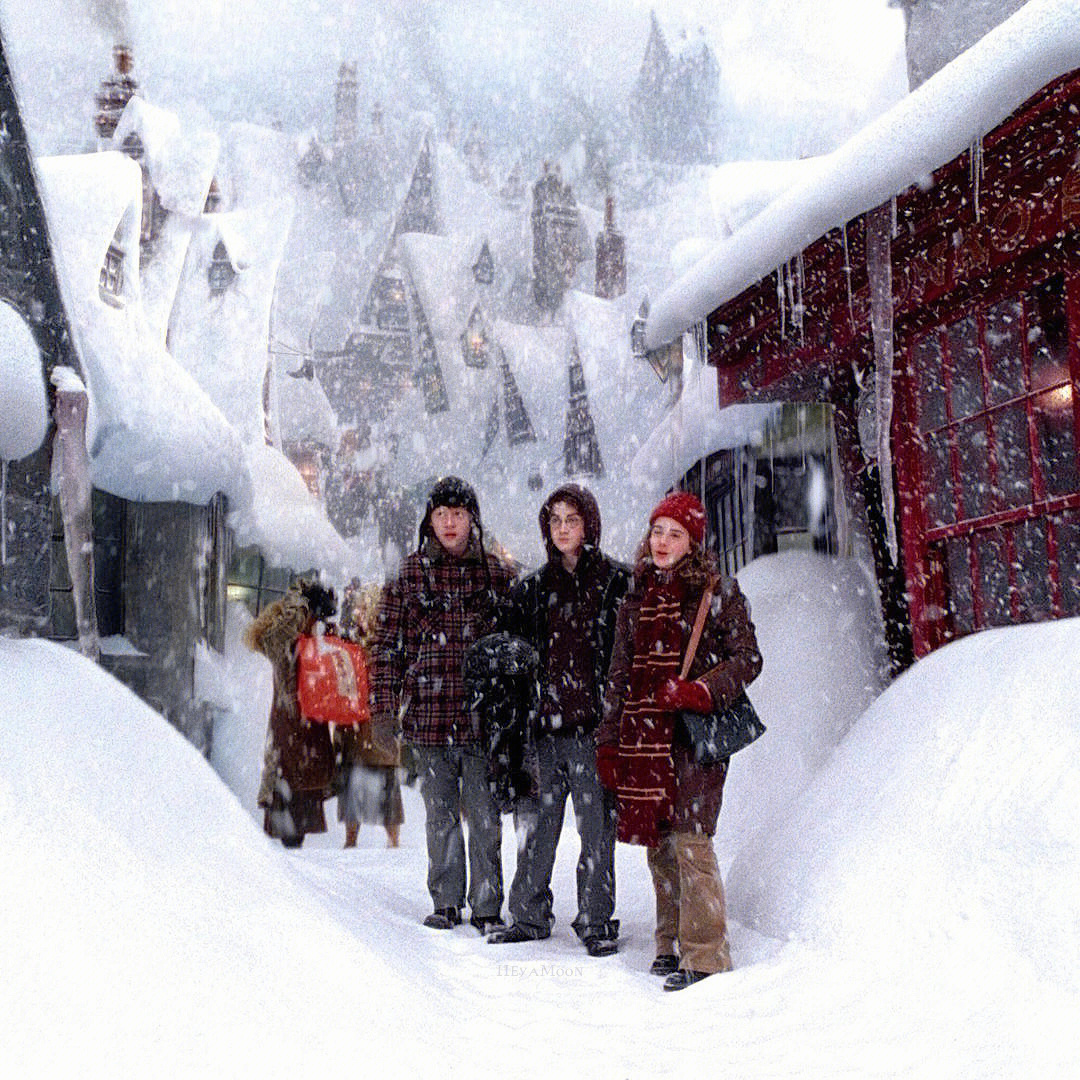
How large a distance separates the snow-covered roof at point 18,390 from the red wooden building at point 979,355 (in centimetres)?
352

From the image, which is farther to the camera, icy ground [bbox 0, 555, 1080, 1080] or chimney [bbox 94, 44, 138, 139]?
chimney [bbox 94, 44, 138, 139]

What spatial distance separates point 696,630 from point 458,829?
58.7 inches

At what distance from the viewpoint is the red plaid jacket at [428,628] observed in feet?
16.0

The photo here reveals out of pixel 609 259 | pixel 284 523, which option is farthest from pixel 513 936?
pixel 609 259

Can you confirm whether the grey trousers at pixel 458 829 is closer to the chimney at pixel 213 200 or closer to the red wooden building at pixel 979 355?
the red wooden building at pixel 979 355

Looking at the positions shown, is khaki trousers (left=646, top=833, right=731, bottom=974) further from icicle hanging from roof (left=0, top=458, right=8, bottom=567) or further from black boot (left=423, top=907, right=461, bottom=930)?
icicle hanging from roof (left=0, top=458, right=8, bottom=567)

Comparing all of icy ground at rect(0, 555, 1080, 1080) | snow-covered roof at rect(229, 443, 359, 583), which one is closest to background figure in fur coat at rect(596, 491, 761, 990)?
icy ground at rect(0, 555, 1080, 1080)

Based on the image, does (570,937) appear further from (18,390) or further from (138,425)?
(138,425)

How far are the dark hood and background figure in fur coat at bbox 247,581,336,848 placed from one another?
3.52m

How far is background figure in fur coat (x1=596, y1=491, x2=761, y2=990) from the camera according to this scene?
3.87 meters

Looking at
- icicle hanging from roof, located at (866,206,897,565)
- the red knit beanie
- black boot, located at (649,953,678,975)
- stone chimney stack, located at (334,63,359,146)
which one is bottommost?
black boot, located at (649,953,678,975)

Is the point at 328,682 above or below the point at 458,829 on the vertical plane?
above

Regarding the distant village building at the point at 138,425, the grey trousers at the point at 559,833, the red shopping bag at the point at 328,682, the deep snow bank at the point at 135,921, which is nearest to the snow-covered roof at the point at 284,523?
the distant village building at the point at 138,425

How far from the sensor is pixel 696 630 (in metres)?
4.07
